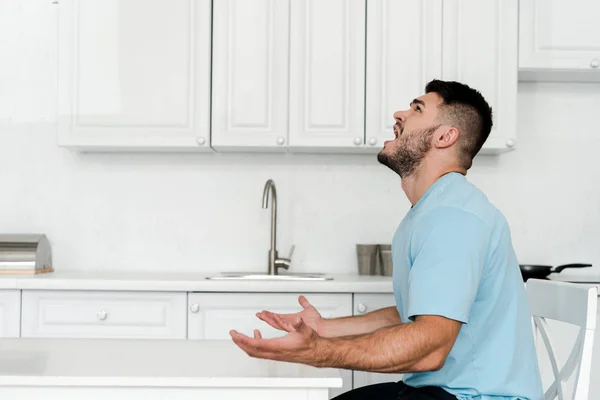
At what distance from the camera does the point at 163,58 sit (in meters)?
3.00

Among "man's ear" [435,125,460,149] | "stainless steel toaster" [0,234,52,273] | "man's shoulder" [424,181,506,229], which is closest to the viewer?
"man's shoulder" [424,181,506,229]

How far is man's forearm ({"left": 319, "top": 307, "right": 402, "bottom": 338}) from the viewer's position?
1.79 meters

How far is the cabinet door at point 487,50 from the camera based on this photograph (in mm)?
2994

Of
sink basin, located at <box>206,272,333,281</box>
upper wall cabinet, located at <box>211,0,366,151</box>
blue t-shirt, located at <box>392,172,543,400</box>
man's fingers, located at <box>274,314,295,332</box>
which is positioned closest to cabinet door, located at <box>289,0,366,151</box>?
upper wall cabinet, located at <box>211,0,366,151</box>

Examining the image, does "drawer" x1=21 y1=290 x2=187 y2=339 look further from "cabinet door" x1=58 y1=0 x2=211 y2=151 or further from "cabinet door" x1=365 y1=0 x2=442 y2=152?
"cabinet door" x1=365 y1=0 x2=442 y2=152

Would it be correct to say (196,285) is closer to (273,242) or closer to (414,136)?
(273,242)

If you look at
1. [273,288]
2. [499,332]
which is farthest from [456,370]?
[273,288]

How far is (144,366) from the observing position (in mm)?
1248

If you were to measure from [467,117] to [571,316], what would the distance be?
531mm

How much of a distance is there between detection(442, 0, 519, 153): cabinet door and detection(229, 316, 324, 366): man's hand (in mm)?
1990

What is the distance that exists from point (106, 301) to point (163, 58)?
103cm

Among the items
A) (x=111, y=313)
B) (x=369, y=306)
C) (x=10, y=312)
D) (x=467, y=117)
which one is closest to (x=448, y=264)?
(x=467, y=117)

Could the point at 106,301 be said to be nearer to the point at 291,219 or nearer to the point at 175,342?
the point at 291,219

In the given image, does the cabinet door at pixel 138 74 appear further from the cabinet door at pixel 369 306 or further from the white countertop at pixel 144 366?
the white countertop at pixel 144 366
